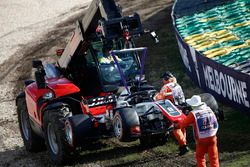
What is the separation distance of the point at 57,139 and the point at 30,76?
1086 cm

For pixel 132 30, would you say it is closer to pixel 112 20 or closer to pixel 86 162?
pixel 112 20

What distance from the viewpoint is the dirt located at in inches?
617

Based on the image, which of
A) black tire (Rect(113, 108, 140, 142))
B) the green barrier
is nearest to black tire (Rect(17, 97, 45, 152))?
black tire (Rect(113, 108, 140, 142))

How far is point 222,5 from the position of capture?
26.7 meters

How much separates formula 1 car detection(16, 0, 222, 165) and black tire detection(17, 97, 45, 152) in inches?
1.0

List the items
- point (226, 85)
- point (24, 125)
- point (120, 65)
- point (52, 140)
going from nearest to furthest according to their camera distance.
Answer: point (52, 140), point (120, 65), point (24, 125), point (226, 85)

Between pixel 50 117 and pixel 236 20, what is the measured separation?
1137 cm

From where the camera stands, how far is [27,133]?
17.8 meters

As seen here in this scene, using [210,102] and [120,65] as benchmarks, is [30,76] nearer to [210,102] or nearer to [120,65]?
[120,65]

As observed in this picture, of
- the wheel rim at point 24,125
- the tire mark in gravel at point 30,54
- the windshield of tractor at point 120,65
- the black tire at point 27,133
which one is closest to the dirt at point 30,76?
the tire mark in gravel at point 30,54

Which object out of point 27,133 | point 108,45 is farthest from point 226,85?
point 27,133

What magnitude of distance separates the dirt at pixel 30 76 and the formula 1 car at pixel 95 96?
1.88 feet

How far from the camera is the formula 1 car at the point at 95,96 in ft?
46.9

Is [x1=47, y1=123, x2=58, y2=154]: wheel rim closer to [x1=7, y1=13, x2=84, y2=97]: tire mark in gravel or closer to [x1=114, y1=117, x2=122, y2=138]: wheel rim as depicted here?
[x1=114, y1=117, x2=122, y2=138]: wheel rim
